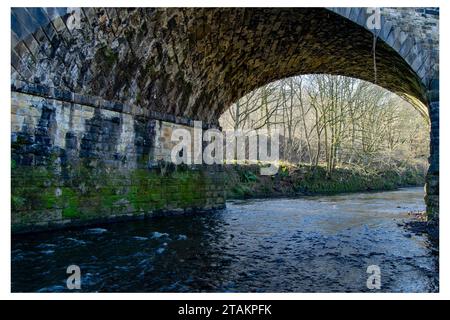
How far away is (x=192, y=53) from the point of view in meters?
12.1

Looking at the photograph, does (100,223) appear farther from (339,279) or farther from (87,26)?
(339,279)

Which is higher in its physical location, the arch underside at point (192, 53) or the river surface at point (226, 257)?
the arch underside at point (192, 53)

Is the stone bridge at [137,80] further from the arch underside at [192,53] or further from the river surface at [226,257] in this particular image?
the river surface at [226,257]

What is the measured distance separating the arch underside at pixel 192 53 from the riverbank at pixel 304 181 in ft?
22.8

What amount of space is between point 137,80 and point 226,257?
6656mm

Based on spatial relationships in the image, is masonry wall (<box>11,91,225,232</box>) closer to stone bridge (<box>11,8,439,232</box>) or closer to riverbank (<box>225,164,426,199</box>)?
stone bridge (<box>11,8,439,232</box>)

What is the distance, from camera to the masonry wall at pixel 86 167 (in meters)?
8.30

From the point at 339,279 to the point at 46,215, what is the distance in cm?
705

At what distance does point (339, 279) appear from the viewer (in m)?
5.62

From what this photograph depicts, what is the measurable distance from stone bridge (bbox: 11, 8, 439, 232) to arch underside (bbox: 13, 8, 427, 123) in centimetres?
4

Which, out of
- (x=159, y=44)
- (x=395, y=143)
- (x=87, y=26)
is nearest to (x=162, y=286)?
(x=87, y=26)

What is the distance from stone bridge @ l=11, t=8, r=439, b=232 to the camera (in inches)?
329

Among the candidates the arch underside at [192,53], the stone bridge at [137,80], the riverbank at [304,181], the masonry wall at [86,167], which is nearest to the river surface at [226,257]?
the masonry wall at [86,167]

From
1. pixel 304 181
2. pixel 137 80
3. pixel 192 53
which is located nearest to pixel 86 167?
pixel 137 80
